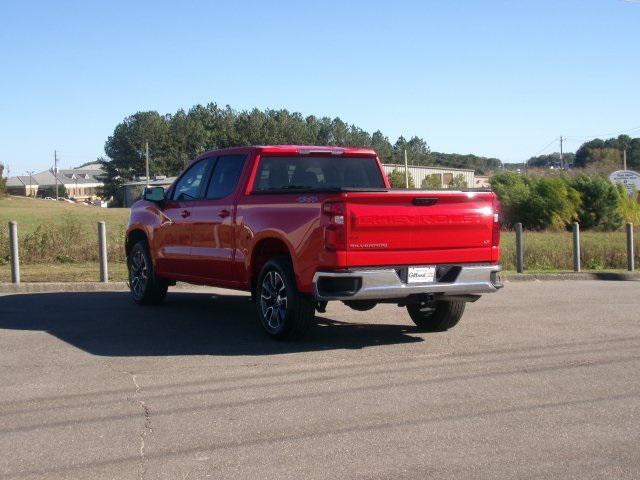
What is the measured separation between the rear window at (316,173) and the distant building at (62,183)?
519 feet

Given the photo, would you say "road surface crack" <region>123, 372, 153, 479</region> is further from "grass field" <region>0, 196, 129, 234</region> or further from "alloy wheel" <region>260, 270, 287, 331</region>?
"grass field" <region>0, 196, 129, 234</region>

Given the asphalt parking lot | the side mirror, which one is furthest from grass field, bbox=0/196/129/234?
the asphalt parking lot

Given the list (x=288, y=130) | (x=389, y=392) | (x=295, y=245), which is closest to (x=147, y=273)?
(x=295, y=245)

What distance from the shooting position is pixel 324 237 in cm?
843

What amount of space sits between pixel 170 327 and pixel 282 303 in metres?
1.95

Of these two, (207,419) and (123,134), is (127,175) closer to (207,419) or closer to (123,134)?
(123,134)

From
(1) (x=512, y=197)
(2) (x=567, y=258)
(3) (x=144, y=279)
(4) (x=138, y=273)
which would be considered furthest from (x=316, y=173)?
(1) (x=512, y=197)

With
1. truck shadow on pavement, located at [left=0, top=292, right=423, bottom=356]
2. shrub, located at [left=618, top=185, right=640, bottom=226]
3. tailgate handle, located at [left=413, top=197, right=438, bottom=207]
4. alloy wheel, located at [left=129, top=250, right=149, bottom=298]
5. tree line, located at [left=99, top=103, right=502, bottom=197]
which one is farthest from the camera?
tree line, located at [left=99, top=103, right=502, bottom=197]

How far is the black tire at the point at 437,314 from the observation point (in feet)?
32.4

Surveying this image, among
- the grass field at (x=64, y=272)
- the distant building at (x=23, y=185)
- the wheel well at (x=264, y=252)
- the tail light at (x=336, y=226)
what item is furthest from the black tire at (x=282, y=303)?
the distant building at (x=23, y=185)

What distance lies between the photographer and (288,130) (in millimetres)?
88938

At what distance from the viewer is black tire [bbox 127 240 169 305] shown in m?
12.1

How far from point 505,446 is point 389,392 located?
1576mm

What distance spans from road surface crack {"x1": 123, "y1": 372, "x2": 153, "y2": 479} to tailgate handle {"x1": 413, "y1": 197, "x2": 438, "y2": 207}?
307cm
